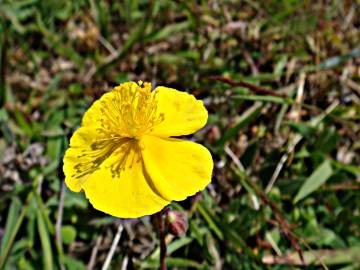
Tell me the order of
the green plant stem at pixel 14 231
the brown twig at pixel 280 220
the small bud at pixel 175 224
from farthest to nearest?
the green plant stem at pixel 14 231 → the brown twig at pixel 280 220 → the small bud at pixel 175 224

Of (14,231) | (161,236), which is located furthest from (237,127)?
(14,231)

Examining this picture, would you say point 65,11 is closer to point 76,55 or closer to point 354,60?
point 76,55

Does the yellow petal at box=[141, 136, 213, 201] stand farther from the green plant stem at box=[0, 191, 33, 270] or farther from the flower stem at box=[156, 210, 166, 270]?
the green plant stem at box=[0, 191, 33, 270]

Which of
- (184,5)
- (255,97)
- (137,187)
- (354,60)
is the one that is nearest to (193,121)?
(137,187)

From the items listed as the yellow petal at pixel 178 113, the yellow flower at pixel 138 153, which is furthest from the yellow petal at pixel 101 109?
the yellow petal at pixel 178 113

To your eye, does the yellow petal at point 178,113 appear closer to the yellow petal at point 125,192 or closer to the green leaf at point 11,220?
the yellow petal at point 125,192

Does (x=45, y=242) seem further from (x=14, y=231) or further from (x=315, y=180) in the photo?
(x=315, y=180)
